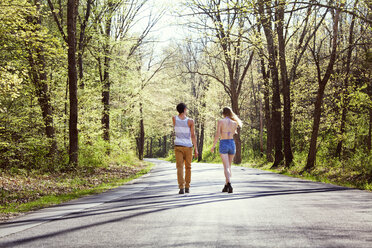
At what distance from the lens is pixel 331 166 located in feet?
57.7

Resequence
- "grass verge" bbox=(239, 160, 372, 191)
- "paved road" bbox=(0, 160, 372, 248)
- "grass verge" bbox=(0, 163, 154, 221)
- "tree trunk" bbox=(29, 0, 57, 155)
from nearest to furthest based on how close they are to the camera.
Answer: "paved road" bbox=(0, 160, 372, 248) < "grass verge" bbox=(0, 163, 154, 221) < "grass verge" bbox=(239, 160, 372, 191) < "tree trunk" bbox=(29, 0, 57, 155)

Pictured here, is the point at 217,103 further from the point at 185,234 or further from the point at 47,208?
the point at 185,234

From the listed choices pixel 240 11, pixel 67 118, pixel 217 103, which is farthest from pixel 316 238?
pixel 217 103

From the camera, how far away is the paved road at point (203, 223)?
4.80 metres

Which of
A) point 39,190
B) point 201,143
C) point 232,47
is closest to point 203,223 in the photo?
point 39,190

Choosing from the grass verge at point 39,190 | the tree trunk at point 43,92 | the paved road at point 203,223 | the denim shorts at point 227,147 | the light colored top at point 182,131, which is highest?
the tree trunk at point 43,92

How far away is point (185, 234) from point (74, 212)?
10.2 ft

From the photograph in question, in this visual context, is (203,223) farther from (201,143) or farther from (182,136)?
(201,143)

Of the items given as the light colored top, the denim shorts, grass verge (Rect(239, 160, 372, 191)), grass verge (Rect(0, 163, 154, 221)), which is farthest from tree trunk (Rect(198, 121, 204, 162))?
the light colored top

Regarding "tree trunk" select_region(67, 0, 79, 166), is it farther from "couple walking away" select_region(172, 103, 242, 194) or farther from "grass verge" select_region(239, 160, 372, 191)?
"grass verge" select_region(239, 160, 372, 191)

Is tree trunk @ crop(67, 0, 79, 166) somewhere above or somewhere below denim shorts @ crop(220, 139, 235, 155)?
above

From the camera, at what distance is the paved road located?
4.80 metres

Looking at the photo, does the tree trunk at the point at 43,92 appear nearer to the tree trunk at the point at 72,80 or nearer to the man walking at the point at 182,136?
the tree trunk at the point at 72,80

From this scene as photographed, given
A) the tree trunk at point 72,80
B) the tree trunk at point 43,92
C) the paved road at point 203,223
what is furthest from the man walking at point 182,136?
the tree trunk at point 43,92
